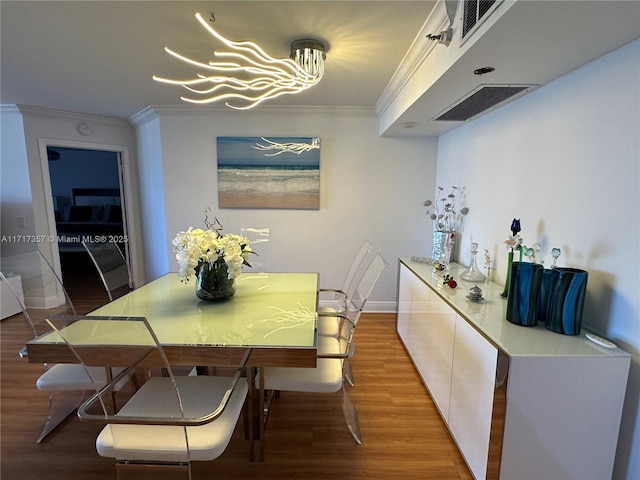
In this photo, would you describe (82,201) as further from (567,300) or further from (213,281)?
(567,300)

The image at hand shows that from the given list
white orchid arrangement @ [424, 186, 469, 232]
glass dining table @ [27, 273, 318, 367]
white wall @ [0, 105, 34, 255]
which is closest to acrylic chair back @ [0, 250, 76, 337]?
white wall @ [0, 105, 34, 255]

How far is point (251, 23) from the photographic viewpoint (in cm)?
173

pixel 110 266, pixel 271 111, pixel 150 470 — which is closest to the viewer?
pixel 150 470

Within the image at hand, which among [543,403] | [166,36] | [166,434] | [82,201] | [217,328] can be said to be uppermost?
[166,36]

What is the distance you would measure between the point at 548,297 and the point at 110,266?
9.62 ft

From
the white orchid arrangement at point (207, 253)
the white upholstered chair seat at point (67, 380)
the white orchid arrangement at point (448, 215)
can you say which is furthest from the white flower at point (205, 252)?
the white orchid arrangement at point (448, 215)

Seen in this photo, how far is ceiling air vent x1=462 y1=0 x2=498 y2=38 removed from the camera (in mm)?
1186

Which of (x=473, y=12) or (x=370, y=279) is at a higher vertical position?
(x=473, y=12)

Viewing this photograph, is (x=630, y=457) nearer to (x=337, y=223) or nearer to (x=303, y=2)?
(x=303, y=2)

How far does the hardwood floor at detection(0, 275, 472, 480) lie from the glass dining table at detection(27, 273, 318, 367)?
2.29ft

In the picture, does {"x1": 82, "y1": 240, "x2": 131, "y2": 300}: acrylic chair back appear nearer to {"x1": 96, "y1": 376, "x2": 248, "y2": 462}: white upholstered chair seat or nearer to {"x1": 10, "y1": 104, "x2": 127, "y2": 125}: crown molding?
{"x1": 96, "y1": 376, "x2": 248, "y2": 462}: white upholstered chair seat

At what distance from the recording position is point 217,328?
1.52 m

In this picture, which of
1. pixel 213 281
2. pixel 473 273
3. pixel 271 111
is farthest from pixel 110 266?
pixel 473 273

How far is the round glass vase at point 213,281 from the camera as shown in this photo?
1796 mm
